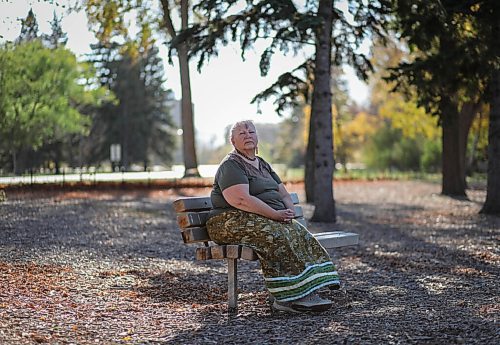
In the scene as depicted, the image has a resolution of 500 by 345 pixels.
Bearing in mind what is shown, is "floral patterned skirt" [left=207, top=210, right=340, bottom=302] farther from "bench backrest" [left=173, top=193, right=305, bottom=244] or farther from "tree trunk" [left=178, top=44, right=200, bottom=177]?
"tree trunk" [left=178, top=44, right=200, bottom=177]

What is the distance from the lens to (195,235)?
6.17 metres

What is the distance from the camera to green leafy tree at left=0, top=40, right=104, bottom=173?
66.6ft

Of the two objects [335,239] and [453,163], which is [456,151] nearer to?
[453,163]

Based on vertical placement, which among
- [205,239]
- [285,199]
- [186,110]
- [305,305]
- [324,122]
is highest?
[186,110]

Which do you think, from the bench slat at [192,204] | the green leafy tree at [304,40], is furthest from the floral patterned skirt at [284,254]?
the green leafy tree at [304,40]

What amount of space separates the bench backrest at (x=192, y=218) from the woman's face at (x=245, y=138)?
0.64 metres

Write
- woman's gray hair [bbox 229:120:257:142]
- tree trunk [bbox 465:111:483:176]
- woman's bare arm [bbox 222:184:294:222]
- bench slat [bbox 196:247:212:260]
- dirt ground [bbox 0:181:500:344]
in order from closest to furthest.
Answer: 1. dirt ground [bbox 0:181:500:344]
2. woman's bare arm [bbox 222:184:294:222]
3. bench slat [bbox 196:247:212:260]
4. woman's gray hair [bbox 229:120:257:142]
5. tree trunk [bbox 465:111:483:176]

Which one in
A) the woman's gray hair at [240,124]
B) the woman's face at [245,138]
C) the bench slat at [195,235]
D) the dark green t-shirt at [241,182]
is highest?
the woman's gray hair at [240,124]

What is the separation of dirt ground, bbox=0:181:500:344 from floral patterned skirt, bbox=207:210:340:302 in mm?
243

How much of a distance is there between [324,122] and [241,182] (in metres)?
7.71

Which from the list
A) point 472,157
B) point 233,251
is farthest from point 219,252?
point 472,157

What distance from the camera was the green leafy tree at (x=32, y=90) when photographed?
66.6 ft

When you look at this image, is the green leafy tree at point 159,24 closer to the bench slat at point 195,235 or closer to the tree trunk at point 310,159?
the tree trunk at point 310,159

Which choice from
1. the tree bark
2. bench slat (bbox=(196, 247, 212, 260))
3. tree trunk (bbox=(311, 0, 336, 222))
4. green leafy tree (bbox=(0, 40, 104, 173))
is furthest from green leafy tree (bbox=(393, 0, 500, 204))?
the tree bark
